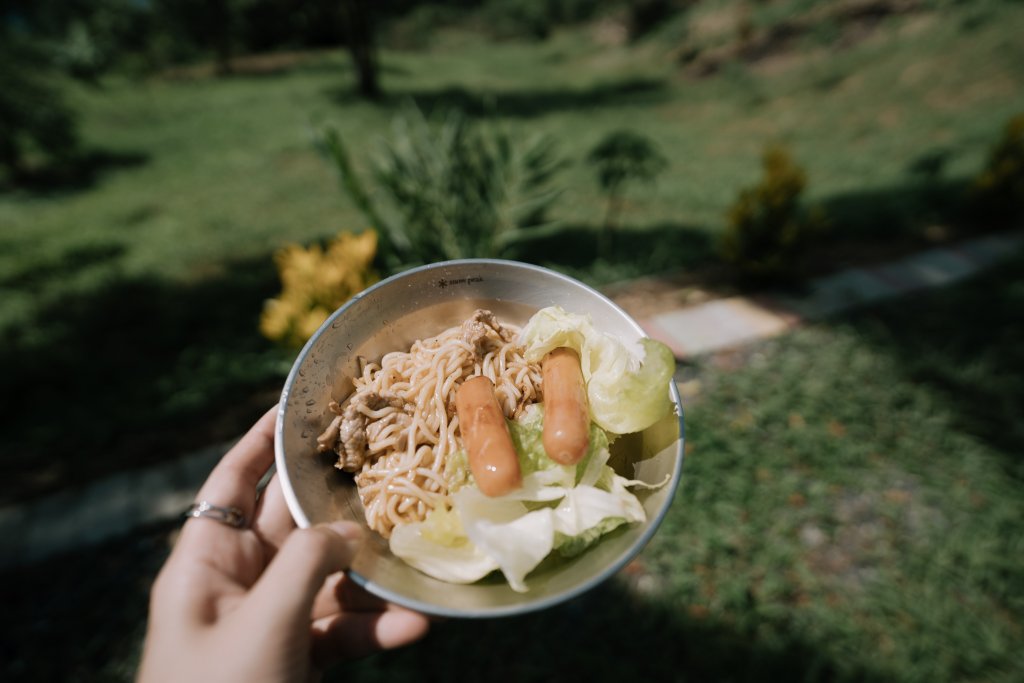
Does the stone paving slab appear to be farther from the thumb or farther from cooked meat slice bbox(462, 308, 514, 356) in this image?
the thumb

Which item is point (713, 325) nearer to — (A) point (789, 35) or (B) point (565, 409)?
(B) point (565, 409)

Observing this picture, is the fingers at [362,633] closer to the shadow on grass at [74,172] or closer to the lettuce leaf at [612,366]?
the lettuce leaf at [612,366]

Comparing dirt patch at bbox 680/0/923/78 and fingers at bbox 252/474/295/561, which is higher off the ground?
dirt patch at bbox 680/0/923/78

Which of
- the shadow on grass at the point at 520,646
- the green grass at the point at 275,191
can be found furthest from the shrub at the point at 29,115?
the shadow on grass at the point at 520,646

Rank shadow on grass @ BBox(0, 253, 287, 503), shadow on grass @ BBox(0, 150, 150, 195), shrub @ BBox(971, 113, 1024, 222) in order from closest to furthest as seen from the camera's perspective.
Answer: shadow on grass @ BBox(0, 253, 287, 503)
shrub @ BBox(971, 113, 1024, 222)
shadow on grass @ BBox(0, 150, 150, 195)

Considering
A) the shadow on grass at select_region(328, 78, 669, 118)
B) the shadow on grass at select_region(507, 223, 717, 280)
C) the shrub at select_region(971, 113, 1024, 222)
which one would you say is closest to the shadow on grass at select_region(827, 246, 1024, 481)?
the shrub at select_region(971, 113, 1024, 222)

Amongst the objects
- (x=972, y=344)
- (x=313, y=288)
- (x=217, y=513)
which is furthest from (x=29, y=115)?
(x=972, y=344)

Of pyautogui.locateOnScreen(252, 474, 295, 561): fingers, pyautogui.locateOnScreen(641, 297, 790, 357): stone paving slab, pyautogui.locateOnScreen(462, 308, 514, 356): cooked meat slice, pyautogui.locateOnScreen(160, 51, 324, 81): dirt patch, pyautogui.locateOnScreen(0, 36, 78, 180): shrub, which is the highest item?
pyautogui.locateOnScreen(160, 51, 324, 81): dirt patch
